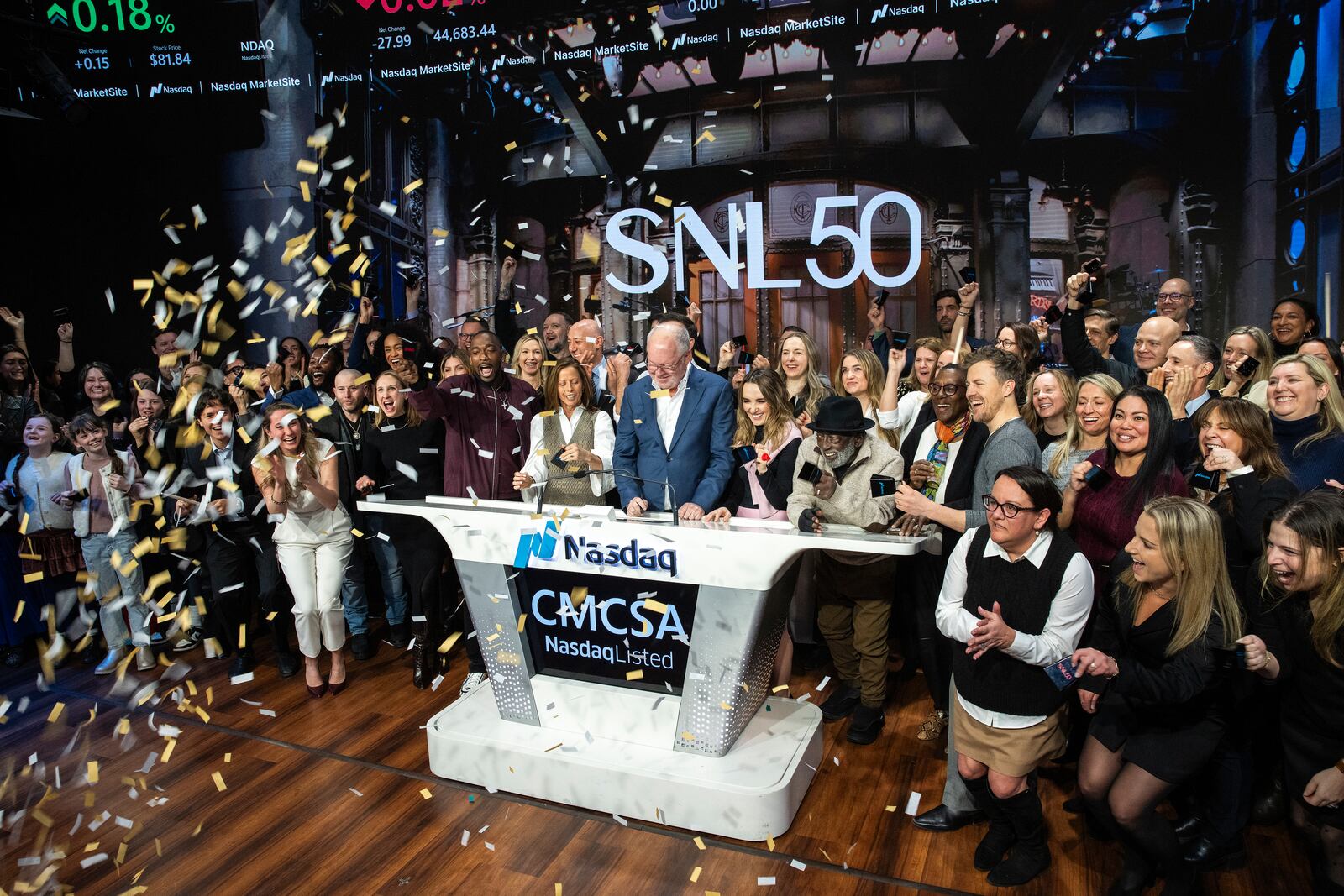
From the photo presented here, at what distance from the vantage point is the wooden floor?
2.60 meters

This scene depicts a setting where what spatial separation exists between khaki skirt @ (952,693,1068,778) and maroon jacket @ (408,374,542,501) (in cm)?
252

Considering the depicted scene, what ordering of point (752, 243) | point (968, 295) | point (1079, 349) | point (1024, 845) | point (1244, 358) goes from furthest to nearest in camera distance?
point (752, 243), point (968, 295), point (1079, 349), point (1244, 358), point (1024, 845)

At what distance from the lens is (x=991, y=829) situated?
8.64ft

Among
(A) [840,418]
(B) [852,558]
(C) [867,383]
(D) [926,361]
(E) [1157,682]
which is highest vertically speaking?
(D) [926,361]

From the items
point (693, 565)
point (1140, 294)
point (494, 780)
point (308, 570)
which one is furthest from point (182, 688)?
point (1140, 294)

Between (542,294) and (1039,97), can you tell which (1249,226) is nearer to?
(1039,97)

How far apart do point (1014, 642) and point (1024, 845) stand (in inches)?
29.6

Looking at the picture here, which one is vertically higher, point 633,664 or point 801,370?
point 801,370

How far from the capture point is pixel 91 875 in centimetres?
273

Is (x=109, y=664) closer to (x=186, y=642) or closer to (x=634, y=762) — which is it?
(x=186, y=642)

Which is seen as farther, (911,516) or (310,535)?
(310,535)

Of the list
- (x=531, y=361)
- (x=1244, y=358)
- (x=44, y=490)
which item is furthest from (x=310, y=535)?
(x=1244, y=358)

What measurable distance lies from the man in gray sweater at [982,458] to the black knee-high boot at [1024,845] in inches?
10.0

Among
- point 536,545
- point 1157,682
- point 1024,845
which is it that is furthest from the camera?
point 536,545
